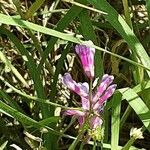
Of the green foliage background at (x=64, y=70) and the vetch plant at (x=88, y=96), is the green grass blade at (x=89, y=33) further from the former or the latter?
the vetch plant at (x=88, y=96)

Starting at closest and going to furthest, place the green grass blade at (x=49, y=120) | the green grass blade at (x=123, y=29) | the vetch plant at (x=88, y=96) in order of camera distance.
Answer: the vetch plant at (x=88, y=96), the green grass blade at (x=49, y=120), the green grass blade at (x=123, y=29)

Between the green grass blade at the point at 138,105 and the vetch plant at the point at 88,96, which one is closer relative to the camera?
the vetch plant at the point at 88,96

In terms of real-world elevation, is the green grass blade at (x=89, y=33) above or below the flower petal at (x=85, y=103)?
above

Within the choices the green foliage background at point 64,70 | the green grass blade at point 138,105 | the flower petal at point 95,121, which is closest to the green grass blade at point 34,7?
the green foliage background at point 64,70

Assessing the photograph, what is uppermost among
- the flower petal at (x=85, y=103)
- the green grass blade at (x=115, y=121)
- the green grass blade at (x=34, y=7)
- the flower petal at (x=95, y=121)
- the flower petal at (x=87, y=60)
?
the green grass blade at (x=34, y=7)

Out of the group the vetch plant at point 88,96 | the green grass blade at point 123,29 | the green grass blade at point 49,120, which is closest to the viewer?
the vetch plant at point 88,96

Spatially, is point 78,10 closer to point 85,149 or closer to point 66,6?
point 85,149

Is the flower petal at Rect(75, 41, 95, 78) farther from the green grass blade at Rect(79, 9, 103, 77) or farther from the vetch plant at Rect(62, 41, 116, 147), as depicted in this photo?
the green grass blade at Rect(79, 9, 103, 77)

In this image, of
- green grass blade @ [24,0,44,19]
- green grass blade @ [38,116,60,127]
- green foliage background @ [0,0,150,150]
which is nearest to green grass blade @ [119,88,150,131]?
green foliage background @ [0,0,150,150]

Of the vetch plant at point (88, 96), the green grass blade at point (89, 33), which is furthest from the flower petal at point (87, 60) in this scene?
the green grass blade at point (89, 33)

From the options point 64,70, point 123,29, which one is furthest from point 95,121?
point 64,70

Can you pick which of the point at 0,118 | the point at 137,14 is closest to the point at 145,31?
the point at 137,14
